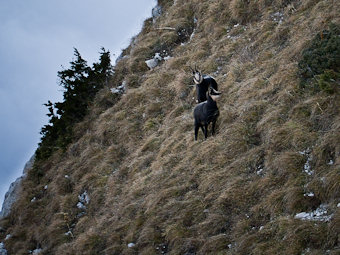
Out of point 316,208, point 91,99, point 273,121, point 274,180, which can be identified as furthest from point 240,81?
point 91,99

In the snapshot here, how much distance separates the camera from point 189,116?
37.6ft

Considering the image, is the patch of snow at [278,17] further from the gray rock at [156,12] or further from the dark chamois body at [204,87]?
the gray rock at [156,12]

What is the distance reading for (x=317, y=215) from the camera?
5668mm

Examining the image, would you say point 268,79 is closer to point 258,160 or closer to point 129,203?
point 258,160

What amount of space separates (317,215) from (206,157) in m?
3.55

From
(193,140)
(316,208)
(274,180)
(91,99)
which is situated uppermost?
(91,99)

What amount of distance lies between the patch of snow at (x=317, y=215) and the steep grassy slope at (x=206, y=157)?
0.07 ft

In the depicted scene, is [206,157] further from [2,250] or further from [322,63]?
[2,250]

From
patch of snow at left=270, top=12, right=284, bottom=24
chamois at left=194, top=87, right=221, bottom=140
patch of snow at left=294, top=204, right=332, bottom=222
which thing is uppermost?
patch of snow at left=270, top=12, right=284, bottom=24

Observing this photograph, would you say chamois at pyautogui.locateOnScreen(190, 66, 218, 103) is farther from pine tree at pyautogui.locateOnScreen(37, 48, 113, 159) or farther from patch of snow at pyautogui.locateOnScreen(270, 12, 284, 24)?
pine tree at pyautogui.locateOnScreen(37, 48, 113, 159)

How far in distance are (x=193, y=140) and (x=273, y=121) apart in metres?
2.44

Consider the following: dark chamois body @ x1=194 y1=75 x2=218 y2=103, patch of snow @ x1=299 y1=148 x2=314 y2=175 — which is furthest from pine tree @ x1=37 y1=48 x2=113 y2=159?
patch of snow @ x1=299 y1=148 x2=314 y2=175

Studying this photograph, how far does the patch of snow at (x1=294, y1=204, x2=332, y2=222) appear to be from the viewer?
552cm

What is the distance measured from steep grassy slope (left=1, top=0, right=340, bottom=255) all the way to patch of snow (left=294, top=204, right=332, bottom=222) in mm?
22
